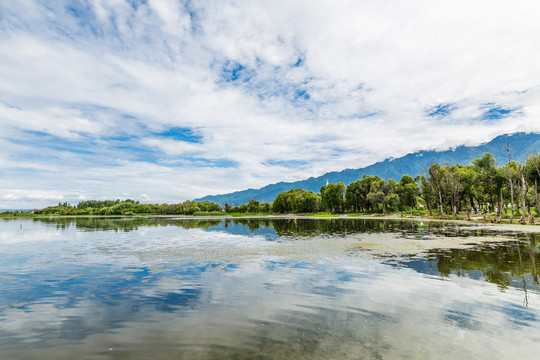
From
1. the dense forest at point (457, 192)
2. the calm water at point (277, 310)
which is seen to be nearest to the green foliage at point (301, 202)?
the dense forest at point (457, 192)

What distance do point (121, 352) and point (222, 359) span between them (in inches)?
129

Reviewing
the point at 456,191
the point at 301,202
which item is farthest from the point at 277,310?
the point at 301,202

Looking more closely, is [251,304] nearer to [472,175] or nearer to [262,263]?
[262,263]

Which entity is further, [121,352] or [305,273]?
[305,273]

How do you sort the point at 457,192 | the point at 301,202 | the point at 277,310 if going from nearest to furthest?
the point at 277,310, the point at 457,192, the point at 301,202

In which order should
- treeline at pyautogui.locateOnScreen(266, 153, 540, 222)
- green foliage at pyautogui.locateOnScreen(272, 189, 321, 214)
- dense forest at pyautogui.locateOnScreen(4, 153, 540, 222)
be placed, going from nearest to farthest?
dense forest at pyautogui.locateOnScreen(4, 153, 540, 222) < treeline at pyautogui.locateOnScreen(266, 153, 540, 222) < green foliage at pyautogui.locateOnScreen(272, 189, 321, 214)

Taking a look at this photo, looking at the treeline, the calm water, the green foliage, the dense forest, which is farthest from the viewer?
the green foliage

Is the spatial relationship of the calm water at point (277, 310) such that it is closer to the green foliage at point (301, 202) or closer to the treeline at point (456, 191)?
the treeline at point (456, 191)

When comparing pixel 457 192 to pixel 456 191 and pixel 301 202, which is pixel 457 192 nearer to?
pixel 456 191

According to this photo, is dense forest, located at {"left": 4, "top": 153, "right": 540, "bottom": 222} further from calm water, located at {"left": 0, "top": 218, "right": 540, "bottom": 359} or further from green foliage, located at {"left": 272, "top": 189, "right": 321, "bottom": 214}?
calm water, located at {"left": 0, "top": 218, "right": 540, "bottom": 359}

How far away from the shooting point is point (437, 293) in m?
13.6

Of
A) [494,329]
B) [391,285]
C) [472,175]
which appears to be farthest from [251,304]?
[472,175]

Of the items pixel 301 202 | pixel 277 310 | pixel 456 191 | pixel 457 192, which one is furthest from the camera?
pixel 301 202

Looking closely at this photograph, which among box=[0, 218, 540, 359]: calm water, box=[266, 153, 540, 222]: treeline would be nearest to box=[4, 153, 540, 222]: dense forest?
box=[266, 153, 540, 222]: treeline
